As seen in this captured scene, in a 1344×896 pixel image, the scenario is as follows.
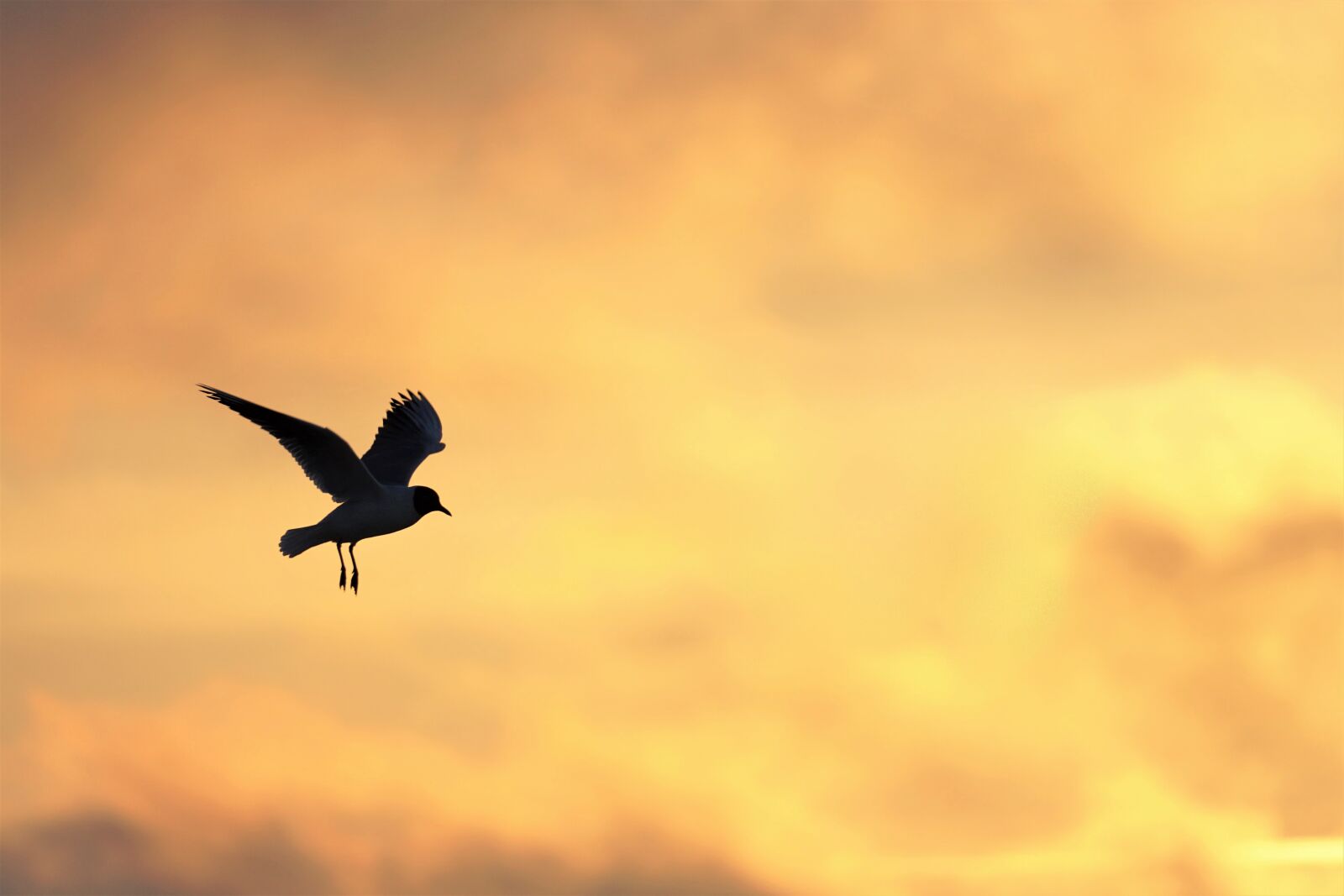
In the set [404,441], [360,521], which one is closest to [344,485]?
[360,521]

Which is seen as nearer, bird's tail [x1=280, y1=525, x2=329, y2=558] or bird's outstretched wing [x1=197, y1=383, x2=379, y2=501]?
bird's outstretched wing [x1=197, y1=383, x2=379, y2=501]

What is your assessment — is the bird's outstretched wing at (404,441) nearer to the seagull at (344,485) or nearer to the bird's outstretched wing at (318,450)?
the seagull at (344,485)

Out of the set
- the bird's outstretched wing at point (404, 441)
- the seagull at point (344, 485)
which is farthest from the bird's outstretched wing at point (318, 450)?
the bird's outstretched wing at point (404, 441)

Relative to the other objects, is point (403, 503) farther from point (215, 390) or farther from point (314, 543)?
point (215, 390)

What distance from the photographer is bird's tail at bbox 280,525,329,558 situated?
51.8 m

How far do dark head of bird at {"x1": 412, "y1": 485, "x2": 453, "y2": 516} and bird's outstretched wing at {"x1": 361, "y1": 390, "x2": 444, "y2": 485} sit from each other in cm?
489

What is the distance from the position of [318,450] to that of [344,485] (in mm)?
2480

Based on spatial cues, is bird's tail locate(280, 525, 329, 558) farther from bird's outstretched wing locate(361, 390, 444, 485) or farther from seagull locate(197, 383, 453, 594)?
bird's outstretched wing locate(361, 390, 444, 485)

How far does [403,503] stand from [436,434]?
799 cm

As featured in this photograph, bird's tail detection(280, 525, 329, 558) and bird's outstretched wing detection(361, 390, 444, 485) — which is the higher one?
bird's outstretched wing detection(361, 390, 444, 485)

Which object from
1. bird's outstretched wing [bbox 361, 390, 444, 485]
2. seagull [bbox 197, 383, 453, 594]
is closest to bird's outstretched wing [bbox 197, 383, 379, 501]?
seagull [bbox 197, 383, 453, 594]

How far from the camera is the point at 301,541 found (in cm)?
5197

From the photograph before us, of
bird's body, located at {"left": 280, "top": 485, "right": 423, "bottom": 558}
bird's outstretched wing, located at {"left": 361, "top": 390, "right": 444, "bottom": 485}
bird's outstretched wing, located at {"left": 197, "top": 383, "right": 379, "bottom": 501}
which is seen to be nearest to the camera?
bird's outstretched wing, located at {"left": 197, "top": 383, "right": 379, "bottom": 501}

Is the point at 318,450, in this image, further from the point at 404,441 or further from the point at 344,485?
the point at 404,441
